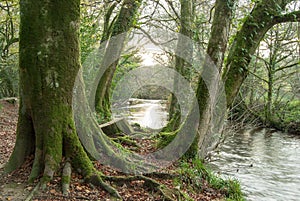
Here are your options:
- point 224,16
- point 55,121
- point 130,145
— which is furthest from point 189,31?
point 55,121

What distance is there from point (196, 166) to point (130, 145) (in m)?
2.52

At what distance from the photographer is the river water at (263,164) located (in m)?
8.72

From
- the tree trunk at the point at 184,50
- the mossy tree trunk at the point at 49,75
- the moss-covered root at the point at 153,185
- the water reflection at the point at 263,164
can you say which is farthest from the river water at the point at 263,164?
the mossy tree trunk at the point at 49,75

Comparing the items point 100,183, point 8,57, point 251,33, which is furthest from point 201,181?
point 8,57

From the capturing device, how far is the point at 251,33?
22.0ft

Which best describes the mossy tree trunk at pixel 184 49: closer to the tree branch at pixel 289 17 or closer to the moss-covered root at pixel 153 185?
the tree branch at pixel 289 17

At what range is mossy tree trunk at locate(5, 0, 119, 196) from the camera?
4754mm

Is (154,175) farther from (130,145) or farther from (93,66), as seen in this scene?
(93,66)

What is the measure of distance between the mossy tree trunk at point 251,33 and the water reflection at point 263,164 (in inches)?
102

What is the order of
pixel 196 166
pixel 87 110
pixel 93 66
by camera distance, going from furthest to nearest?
pixel 93 66, pixel 196 166, pixel 87 110

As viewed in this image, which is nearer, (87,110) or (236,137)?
(87,110)

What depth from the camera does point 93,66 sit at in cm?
1390

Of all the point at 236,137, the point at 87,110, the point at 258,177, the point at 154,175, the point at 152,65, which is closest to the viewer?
the point at 87,110

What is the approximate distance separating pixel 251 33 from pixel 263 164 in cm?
638
